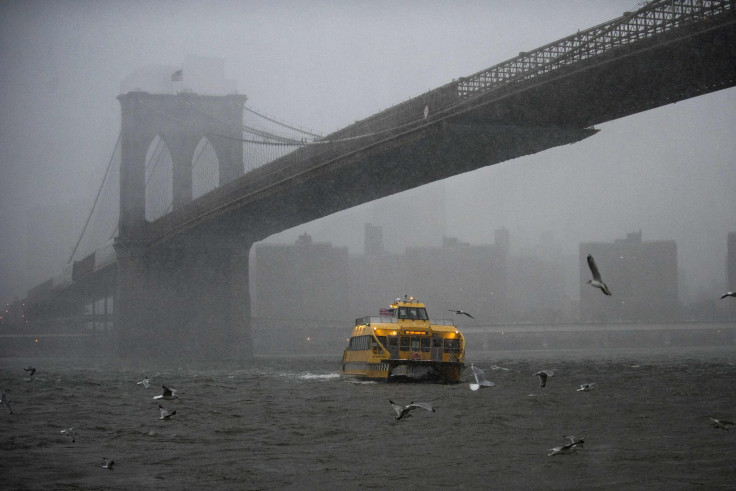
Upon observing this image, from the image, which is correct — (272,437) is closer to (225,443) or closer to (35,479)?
(225,443)

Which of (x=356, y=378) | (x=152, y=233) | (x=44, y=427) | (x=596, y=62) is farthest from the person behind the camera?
(x=152, y=233)

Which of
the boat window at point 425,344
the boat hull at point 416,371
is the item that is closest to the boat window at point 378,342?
the boat hull at point 416,371

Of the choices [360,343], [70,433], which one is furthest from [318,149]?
[70,433]

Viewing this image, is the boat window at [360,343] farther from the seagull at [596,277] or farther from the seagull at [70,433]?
the seagull at [596,277]

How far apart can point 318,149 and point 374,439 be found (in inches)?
1701

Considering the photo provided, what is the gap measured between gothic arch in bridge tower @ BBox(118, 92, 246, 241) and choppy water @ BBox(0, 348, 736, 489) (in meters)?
57.3

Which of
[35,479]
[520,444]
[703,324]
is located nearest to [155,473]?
[35,479]

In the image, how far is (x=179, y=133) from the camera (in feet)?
319

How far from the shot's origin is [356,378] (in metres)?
44.4

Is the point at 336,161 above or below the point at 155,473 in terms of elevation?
above

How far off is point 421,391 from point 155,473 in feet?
62.6

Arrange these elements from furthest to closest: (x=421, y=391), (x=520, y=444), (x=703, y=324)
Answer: (x=703, y=324) → (x=421, y=391) → (x=520, y=444)

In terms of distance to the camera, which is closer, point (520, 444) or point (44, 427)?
point (520, 444)

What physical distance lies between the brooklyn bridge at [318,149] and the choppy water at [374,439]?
44.5 feet
